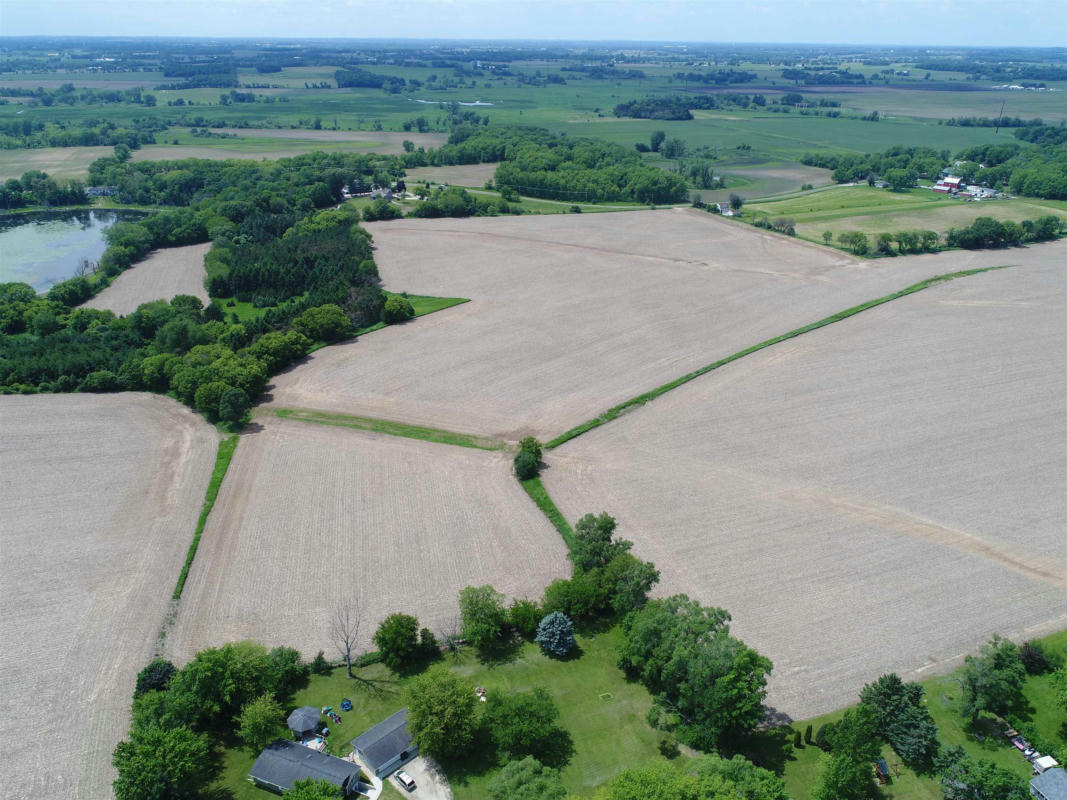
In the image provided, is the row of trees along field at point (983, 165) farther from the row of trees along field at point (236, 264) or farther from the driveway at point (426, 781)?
the driveway at point (426, 781)

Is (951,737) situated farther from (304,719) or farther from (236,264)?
(236,264)

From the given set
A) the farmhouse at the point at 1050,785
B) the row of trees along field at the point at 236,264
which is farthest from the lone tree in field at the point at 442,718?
the row of trees along field at the point at 236,264

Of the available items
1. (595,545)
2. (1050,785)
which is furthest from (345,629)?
(1050,785)

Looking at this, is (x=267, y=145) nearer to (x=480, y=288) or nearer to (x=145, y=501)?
(x=480, y=288)

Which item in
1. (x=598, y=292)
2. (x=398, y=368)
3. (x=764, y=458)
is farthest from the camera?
(x=598, y=292)

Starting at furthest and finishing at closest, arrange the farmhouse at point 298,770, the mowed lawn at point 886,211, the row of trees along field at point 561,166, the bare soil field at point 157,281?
the row of trees along field at point 561,166 → the mowed lawn at point 886,211 → the bare soil field at point 157,281 → the farmhouse at point 298,770

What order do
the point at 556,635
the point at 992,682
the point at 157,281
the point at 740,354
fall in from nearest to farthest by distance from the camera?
the point at 992,682 < the point at 556,635 < the point at 740,354 < the point at 157,281

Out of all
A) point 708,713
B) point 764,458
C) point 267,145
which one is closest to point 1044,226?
point 764,458
